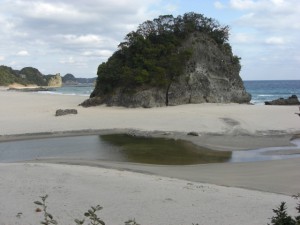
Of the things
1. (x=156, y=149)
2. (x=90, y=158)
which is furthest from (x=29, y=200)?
(x=156, y=149)

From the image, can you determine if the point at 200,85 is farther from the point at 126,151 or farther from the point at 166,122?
the point at 126,151

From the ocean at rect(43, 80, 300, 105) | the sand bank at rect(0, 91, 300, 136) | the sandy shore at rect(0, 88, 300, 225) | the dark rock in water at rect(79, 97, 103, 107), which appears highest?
the ocean at rect(43, 80, 300, 105)

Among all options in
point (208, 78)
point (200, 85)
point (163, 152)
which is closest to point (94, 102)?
point (200, 85)

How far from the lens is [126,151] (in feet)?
50.7

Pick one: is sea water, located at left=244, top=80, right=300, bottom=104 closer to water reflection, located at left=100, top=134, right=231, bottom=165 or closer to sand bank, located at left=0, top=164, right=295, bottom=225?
water reflection, located at left=100, top=134, right=231, bottom=165

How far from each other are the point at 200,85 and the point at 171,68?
3.46m

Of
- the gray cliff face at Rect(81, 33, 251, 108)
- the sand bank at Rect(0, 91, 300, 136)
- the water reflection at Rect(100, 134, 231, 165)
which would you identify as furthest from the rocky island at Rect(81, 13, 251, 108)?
the water reflection at Rect(100, 134, 231, 165)

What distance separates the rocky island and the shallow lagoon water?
42.5 ft

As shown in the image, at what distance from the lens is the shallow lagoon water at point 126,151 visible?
45.9ft

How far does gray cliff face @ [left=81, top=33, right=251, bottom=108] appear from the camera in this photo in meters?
31.3

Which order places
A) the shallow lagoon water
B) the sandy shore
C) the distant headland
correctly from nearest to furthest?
the sandy shore → the shallow lagoon water → the distant headland

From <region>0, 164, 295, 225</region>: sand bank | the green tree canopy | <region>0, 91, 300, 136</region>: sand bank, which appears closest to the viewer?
<region>0, 164, 295, 225</region>: sand bank

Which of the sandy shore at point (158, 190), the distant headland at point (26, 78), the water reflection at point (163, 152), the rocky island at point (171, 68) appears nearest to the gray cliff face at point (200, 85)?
the rocky island at point (171, 68)

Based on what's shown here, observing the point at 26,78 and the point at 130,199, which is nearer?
the point at 130,199
